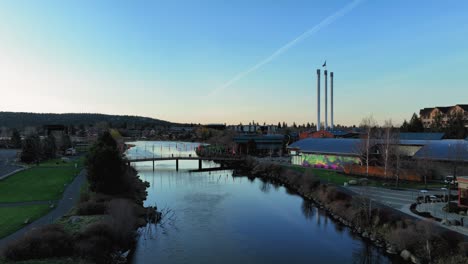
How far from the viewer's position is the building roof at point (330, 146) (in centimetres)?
4828

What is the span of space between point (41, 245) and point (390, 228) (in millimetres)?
20827

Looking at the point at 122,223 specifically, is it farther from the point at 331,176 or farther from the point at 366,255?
the point at 331,176

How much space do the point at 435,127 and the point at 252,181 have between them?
159 feet

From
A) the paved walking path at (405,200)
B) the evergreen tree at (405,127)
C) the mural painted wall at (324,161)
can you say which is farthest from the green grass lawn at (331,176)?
the evergreen tree at (405,127)

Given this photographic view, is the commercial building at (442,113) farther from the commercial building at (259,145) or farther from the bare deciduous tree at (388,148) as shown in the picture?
the bare deciduous tree at (388,148)

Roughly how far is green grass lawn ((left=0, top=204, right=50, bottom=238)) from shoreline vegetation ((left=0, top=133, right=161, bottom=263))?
2185mm

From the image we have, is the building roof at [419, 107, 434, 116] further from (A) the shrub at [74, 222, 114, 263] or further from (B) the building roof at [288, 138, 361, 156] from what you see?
(A) the shrub at [74, 222, 114, 263]

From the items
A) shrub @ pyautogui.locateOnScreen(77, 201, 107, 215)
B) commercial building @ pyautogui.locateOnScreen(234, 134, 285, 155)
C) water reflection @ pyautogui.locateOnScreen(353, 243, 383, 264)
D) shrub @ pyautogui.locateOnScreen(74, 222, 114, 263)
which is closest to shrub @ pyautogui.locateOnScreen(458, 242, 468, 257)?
water reflection @ pyautogui.locateOnScreen(353, 243, 383, 264)

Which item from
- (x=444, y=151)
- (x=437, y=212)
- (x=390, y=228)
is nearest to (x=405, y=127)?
(x=444, y=151)

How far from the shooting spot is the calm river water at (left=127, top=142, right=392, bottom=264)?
20.7 m

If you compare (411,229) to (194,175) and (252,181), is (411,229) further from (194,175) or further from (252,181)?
(194,175)

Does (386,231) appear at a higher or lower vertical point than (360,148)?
lower

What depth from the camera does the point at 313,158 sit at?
176 feet

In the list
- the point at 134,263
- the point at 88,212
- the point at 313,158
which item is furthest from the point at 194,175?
the point at 134,263
